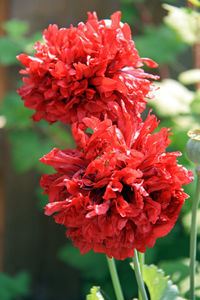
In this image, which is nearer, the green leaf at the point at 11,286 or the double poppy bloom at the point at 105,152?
the double poppy bloom at the point at 105,152

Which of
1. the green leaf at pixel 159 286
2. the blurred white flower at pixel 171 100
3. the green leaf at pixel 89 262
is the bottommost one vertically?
the green leaf at pixel 89 262

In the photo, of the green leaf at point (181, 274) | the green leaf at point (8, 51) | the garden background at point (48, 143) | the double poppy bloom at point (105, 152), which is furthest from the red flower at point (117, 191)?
the green leaf at point (8, 51)

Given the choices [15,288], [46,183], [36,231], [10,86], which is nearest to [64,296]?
[36,231]

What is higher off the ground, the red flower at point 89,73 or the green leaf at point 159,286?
the red flower at point 89,73

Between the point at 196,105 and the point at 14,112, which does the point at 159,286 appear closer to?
the point at 196,105

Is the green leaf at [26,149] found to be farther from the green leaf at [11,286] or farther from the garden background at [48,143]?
the green leaf at [11,286]

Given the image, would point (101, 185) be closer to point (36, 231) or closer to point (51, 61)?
point (51, 61)

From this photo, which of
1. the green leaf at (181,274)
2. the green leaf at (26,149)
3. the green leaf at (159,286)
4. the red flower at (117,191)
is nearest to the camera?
the red flower at (117,191)
